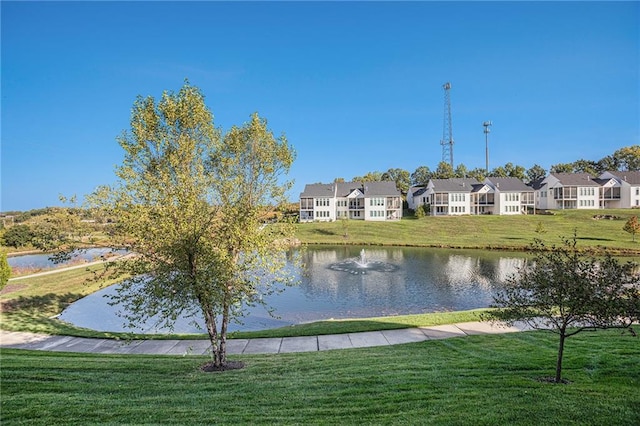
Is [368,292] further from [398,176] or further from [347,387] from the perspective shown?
[398,176]

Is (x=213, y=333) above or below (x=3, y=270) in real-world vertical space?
below

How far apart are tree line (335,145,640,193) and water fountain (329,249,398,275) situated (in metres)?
64.5

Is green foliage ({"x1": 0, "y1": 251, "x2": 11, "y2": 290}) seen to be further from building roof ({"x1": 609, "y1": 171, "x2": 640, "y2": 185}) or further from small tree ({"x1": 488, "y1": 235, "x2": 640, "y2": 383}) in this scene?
building roof ({"x1": 609, "y1": 171, "x2": 640, "y2": 185})

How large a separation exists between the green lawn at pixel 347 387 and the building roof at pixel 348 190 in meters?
64.4

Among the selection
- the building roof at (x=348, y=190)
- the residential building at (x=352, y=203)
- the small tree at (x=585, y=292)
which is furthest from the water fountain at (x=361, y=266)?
the building roof at (x=348, y=190)

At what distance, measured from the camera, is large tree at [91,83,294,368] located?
9242 mm

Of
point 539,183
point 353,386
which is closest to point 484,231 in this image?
point 539,183

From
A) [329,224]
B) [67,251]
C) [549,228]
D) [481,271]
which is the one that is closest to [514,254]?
[481,271]

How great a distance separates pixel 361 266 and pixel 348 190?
145 ft

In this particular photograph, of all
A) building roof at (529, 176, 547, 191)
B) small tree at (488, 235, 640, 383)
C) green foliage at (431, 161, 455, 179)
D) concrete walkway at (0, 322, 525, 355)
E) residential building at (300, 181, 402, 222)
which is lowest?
concrete walkway at (0, 322, 525, 355)

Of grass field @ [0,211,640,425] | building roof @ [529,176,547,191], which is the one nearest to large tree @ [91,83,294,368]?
grass field @ [0,211,640,425]

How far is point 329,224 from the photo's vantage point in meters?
68.5

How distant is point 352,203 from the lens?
77.6 meters

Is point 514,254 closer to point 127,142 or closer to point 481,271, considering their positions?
point 481,271
